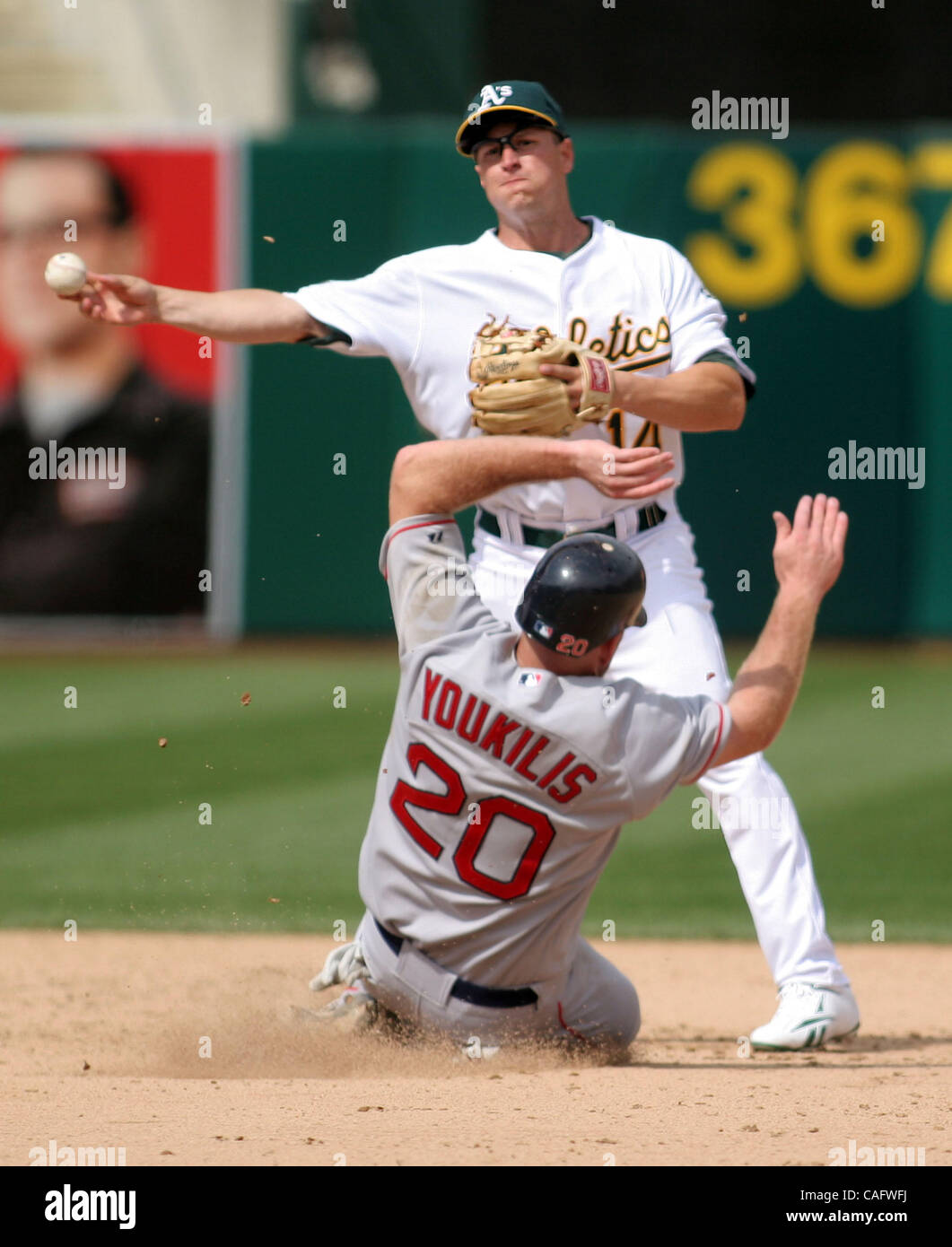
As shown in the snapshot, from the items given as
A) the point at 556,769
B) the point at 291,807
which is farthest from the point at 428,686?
the point at 291,807

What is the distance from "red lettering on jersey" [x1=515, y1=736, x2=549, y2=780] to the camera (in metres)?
3.32

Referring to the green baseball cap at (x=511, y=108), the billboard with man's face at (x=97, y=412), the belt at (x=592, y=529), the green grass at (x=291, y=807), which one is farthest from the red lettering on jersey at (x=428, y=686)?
the billboard with man's face at (x=97, y=412)

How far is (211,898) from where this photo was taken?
601cm

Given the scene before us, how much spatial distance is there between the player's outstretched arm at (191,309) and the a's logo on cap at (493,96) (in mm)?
640

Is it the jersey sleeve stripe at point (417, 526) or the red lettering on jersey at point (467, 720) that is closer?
the red lettering on jersey at point (467, 720)

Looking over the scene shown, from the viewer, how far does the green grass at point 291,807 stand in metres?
5.85

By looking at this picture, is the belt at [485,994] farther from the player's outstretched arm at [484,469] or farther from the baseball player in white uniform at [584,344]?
the player's outstretched arm at [484,469]

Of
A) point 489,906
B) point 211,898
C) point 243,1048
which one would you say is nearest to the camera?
point 489,906

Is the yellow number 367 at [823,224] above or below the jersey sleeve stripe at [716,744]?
above

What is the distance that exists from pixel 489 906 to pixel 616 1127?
57 centimetres

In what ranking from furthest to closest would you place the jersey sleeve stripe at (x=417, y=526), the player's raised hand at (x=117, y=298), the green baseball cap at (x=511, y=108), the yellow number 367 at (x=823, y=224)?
the yellow number 367 at (x=823, y=224) → the green baseball cap at (x=511, y=108) → the player's raised hand at (x=117, y=298) → the jersey sleeve stripe at (x=417, y=526)

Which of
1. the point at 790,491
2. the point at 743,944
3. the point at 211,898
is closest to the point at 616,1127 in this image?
the point at 743,944

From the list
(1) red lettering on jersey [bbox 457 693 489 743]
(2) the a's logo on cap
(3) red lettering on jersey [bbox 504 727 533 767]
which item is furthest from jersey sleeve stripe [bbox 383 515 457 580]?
(2) the a's logo on cap

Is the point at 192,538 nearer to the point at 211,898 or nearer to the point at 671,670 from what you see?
the point at 211,898
